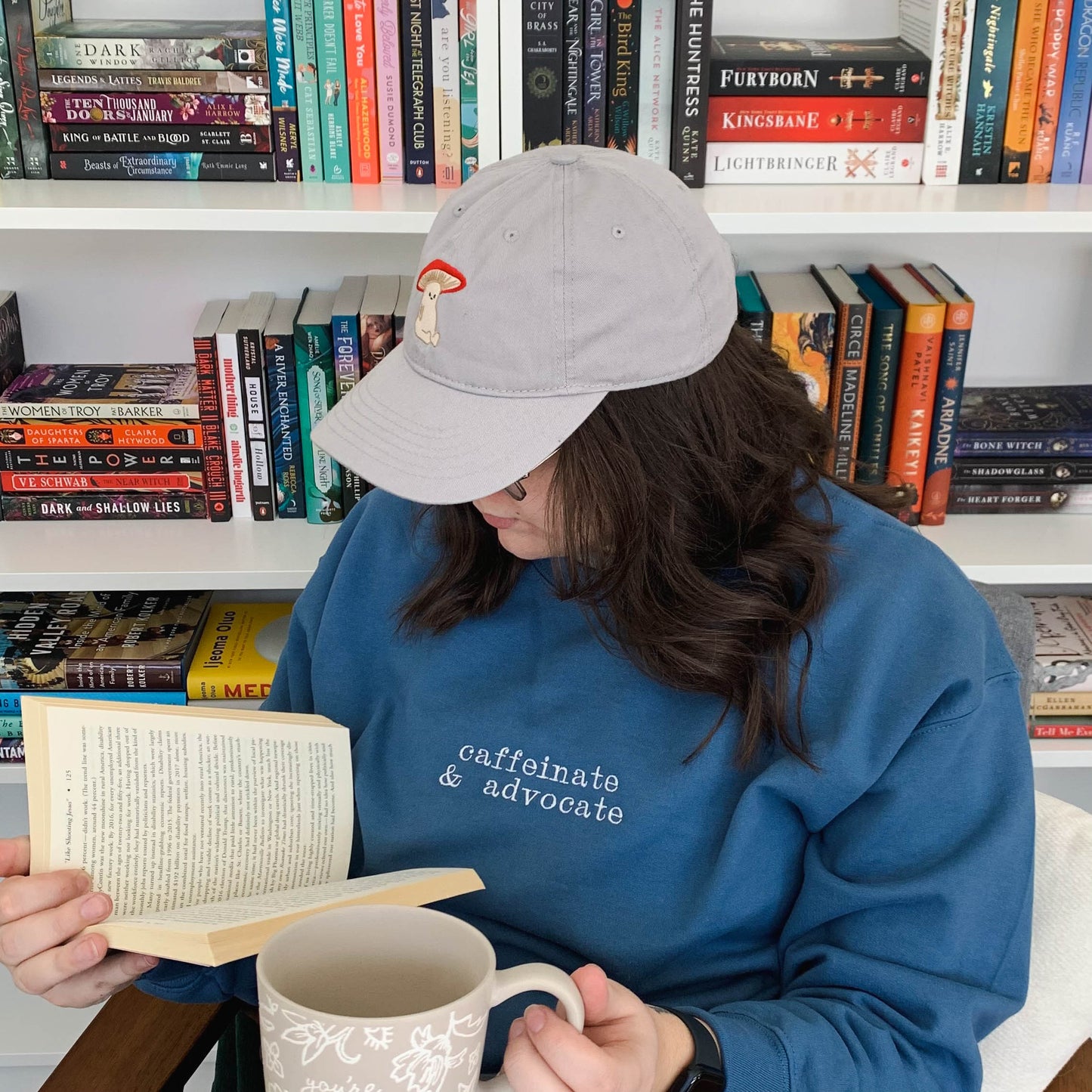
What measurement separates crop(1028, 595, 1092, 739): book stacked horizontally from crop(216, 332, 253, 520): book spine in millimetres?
920

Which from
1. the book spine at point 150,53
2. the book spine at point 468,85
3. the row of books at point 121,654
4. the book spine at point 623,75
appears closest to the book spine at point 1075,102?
the book spine at point 623,75

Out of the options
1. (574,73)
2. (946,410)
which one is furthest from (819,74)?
(946,410)

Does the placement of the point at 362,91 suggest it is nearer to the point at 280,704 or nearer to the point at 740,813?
the point at 280,704

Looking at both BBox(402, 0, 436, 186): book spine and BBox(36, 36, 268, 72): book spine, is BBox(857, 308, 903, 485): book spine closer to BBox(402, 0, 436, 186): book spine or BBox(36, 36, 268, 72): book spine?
BBox(402, 0, 436, 186): book spine

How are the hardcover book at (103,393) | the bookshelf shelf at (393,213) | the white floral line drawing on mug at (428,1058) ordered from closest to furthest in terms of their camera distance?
the white floral line drawing on mug at (428,1058)
the bookshelf shelf at (393,213)
the hardcover book at (103,393)

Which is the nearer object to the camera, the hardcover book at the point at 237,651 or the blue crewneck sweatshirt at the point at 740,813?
the blue crewneck sweatshirt at the point at 740,813

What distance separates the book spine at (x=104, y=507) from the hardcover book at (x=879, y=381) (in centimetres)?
74

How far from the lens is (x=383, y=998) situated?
0.61m

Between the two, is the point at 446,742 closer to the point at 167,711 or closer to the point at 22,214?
the point at 167,711

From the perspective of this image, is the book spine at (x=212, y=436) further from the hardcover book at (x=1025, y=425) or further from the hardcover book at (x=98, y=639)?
the hardcover book at (x=1025, y=425)

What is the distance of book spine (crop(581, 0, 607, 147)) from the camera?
116 cm

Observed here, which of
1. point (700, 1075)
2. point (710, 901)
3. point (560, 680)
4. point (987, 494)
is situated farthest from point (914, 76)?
point (700, 1075)

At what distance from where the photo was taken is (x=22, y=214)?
1147mm

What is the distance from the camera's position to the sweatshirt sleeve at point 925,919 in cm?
74
